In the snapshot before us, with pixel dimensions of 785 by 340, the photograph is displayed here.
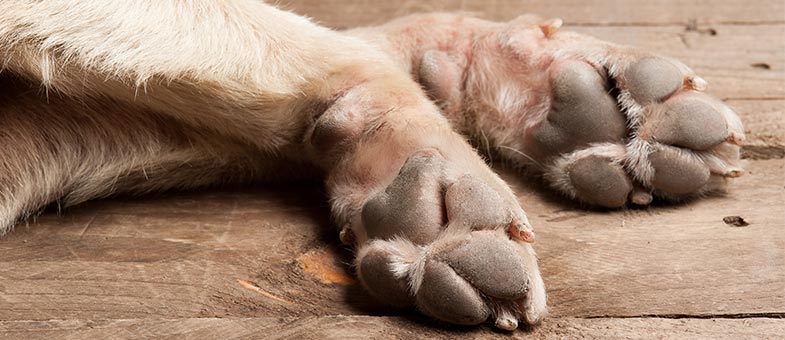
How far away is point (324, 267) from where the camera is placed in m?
1.27

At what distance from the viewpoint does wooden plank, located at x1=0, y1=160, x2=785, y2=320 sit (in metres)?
1.16

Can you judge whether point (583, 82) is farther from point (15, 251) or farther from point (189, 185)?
point (15, 251)

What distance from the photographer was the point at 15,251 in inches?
51.8

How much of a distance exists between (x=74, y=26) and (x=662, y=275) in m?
0.79

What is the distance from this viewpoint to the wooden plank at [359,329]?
1092mm

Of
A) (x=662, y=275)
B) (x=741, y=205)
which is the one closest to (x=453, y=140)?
(x=662, y=275)

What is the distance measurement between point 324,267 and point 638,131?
0.45 meters

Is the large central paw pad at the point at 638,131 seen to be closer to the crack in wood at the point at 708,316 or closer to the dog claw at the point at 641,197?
the dog claw at the point at 641,197

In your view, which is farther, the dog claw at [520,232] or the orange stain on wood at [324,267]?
the orange stain on wood at [324,267]

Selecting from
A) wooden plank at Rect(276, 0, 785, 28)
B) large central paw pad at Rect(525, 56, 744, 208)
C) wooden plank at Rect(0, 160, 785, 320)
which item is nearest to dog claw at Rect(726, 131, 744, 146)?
large central paw pad at Rect(525, 56, 744, 208)

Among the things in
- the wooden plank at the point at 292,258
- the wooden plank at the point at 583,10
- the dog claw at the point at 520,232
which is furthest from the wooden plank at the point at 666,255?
the wooden plank at the point at 583,10

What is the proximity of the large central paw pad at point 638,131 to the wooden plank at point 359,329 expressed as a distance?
0.89 ft

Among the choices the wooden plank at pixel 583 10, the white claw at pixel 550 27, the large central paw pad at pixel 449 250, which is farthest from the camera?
the wooden plank at pixel 583 10

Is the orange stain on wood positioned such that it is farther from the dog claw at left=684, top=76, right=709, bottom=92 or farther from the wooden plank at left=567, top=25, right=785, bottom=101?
the wooden plank at left=567, top=25, right=785, bottom=101
